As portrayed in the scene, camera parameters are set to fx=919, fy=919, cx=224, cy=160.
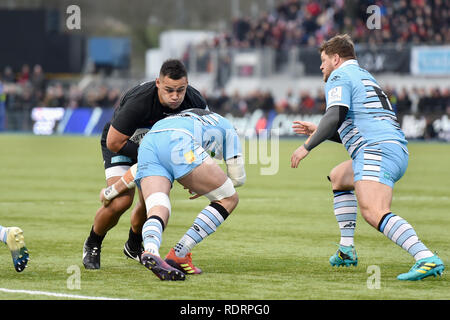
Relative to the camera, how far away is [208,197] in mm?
8148

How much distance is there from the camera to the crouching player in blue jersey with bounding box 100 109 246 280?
310 inches

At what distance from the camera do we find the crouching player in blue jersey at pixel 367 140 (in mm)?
7840

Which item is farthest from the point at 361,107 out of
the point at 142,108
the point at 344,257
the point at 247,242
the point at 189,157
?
the point at 247,242

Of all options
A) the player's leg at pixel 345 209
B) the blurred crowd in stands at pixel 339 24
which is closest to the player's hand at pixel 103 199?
the player's leg at pixel 345 209

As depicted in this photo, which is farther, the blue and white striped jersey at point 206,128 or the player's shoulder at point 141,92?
the player's shoulder at point 141,92

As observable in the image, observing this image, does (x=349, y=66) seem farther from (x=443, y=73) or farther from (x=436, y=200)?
(x=443, y=73)

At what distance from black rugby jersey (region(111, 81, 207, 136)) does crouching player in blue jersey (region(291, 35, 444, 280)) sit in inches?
42.9

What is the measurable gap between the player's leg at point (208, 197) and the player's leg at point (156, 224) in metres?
0.26

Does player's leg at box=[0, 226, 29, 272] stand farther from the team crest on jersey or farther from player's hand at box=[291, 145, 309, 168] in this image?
player's hand at box=[291, 145, 309, 168]

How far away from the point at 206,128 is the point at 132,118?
741 mm

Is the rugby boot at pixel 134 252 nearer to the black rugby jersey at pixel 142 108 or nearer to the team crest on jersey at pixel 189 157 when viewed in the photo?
the black rugby jersey at pixel 142 108

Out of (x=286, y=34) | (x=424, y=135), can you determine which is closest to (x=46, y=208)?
(x=424, y=135)

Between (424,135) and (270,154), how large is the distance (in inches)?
266

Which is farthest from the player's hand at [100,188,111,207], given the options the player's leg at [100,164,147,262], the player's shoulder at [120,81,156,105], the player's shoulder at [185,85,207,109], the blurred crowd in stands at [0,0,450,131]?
the blurred crowd in stands at [0,0,450,131]
